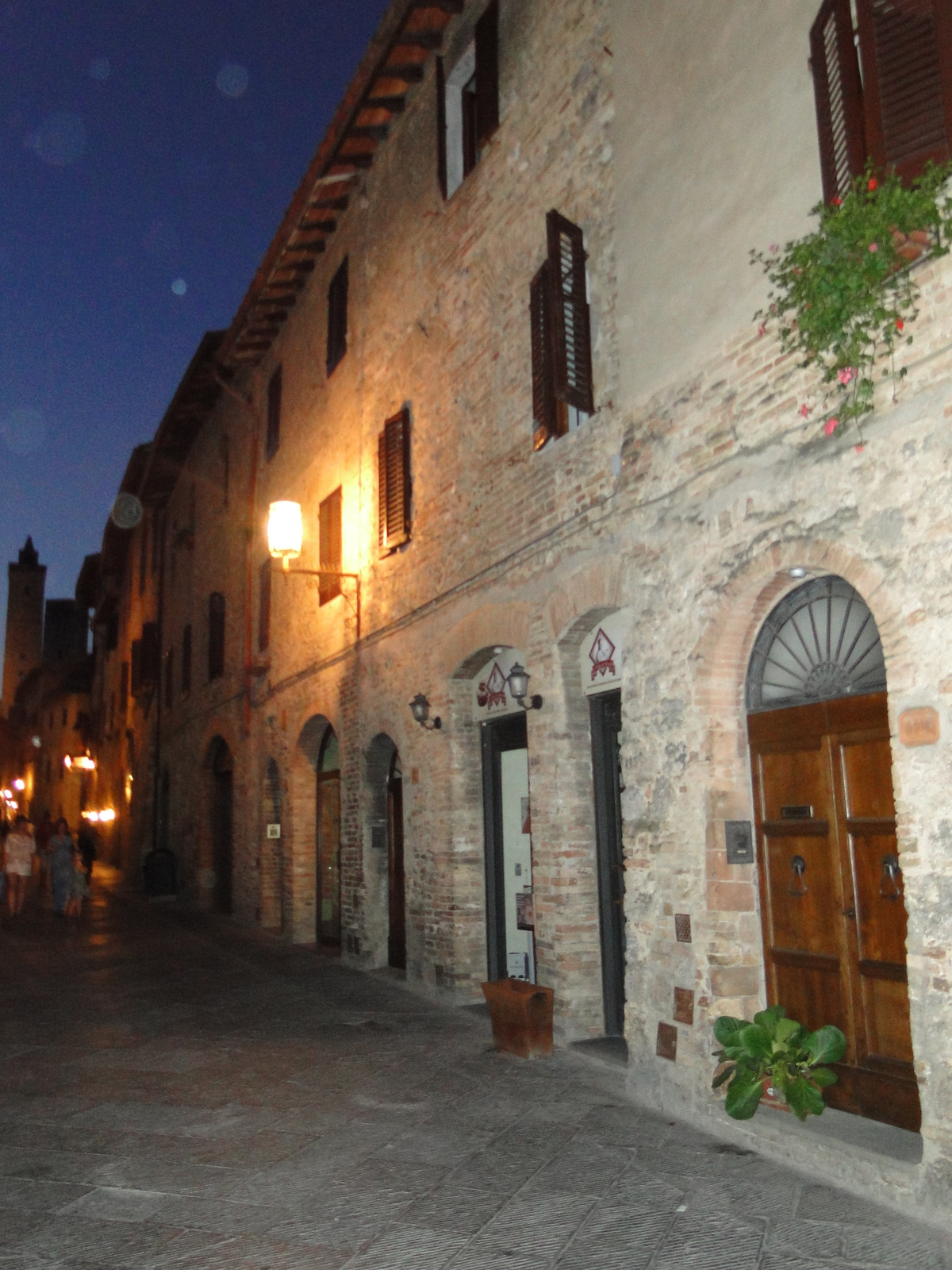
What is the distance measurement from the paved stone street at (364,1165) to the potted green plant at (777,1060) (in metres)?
0.33

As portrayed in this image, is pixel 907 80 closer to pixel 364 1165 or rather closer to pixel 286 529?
pixel 364 1165

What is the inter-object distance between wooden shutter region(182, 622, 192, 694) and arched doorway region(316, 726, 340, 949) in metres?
7.86

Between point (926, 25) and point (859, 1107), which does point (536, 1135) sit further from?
point (926, 25)

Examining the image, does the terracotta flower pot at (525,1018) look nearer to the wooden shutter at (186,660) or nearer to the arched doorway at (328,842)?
the arched doorway at (328,842)

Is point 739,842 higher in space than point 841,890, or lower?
higher

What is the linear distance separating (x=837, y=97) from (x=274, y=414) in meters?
12.2

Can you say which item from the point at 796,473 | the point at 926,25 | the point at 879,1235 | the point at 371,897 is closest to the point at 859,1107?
the point at 879,1235

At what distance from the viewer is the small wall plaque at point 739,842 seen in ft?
19.0

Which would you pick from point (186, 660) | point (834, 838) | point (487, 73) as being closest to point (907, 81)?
point (834, 838)

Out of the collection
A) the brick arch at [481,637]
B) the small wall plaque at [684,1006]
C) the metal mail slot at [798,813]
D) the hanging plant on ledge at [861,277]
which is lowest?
the small wall plaque at [684,1006]

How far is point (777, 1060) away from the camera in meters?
5.16

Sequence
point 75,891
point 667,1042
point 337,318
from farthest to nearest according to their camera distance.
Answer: point 75,891
point 337,318
point 667,1042

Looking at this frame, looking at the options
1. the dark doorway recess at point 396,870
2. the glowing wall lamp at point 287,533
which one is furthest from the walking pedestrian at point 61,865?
the dark doorway recess at point 396,870

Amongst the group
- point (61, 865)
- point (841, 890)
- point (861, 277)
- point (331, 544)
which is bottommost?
point (61, 865)
